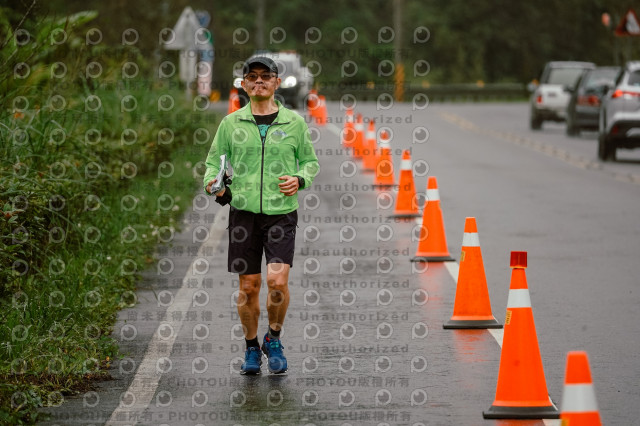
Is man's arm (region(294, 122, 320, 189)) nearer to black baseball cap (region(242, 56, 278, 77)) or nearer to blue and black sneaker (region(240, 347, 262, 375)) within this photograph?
black baseball cap (region(242, 56, 278, 77))

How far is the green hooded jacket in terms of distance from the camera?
26.9 feet

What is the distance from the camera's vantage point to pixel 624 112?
2544 centimetres

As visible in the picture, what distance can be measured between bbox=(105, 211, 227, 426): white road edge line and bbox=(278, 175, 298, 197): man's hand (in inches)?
51.4

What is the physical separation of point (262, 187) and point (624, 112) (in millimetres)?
18246

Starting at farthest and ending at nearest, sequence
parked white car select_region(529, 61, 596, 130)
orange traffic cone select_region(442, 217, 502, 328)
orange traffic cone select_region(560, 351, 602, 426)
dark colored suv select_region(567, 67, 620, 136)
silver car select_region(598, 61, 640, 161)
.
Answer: parked white car select_region(529, 61, 596, 130), dark colored suv select_region(567, 67, 620, 136), silver car select_region(598, 61, 640, 161), orange traffic cone select_region(442, 217, 502, 328), orange traffic cone select_region(560, 351, 602, 426)

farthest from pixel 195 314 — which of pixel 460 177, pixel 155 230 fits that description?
pixel 460 177

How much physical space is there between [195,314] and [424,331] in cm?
176

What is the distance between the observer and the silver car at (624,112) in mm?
25406

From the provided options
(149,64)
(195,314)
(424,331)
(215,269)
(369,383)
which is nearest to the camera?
(369,383)

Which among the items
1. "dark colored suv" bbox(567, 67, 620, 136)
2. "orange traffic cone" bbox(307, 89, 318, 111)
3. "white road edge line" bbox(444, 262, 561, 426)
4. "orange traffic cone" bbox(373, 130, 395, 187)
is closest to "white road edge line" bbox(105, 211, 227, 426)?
"white road edge line" bbox(444, 262, 561, 426)

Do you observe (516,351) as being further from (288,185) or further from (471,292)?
(471,292)

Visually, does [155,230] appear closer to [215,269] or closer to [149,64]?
[215,269]

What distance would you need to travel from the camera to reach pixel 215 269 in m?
12.8

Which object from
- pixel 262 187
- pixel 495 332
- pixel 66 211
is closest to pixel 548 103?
pixel 66 211
